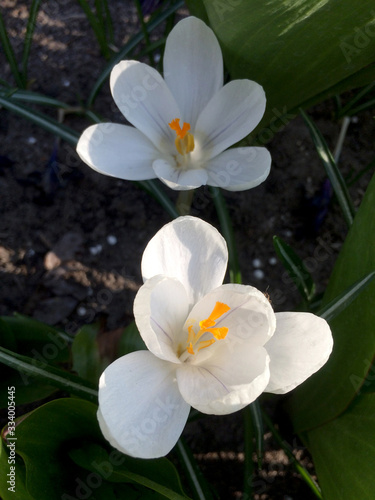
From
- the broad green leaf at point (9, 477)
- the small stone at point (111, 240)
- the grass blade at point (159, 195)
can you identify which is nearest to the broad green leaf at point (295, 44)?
the grass blade at point (159, 195)

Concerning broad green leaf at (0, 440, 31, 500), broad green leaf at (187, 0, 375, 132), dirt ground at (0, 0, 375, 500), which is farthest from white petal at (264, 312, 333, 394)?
dirt ground at (0, 0, 375, 500)

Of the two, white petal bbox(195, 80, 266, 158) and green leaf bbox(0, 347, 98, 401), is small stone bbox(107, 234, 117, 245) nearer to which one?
white petal bbox(195, 80, 266, 158)

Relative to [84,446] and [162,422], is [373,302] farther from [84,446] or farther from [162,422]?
[84,446]

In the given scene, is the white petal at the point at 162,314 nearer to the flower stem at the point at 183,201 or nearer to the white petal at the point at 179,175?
the white petal at the point at 179,175

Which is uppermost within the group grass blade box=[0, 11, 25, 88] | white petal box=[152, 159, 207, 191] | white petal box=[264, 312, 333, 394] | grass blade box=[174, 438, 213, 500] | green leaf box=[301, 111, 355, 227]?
grass blade box=[0, 11, 25, 88]

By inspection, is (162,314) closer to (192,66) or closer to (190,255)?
(190,255)

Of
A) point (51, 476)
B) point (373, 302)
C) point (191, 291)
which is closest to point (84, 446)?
point (51, 476)
